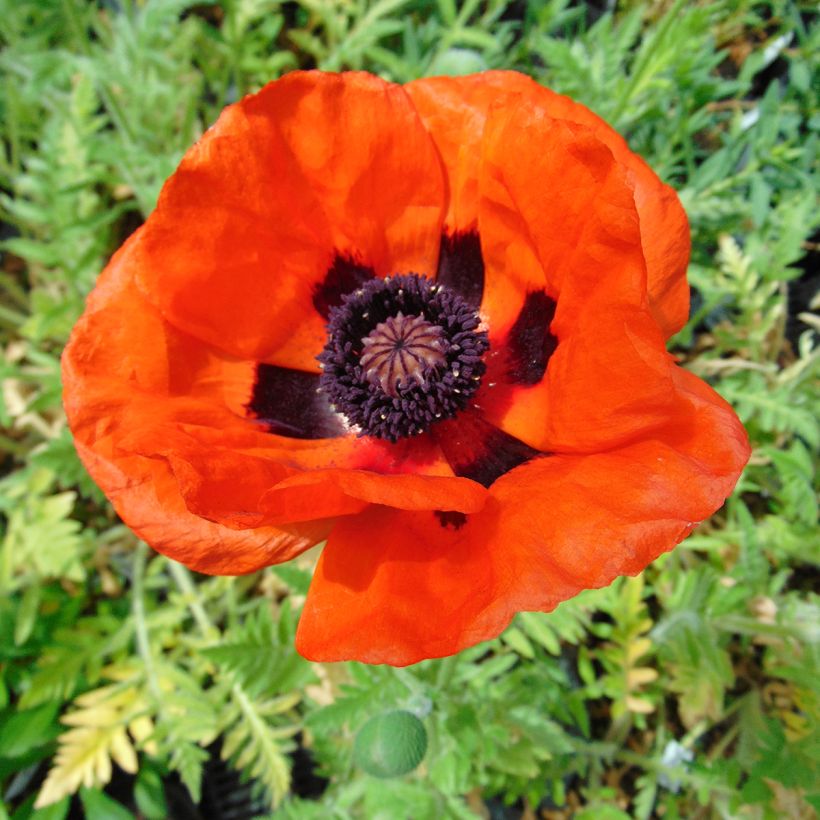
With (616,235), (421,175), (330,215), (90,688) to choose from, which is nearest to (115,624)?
(90,688)

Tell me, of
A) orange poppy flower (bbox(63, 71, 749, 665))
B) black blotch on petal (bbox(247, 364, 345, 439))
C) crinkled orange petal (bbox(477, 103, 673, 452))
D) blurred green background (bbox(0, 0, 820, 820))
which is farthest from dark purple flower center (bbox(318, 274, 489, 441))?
blurred green background (bbox(0, 0, 820, 820))

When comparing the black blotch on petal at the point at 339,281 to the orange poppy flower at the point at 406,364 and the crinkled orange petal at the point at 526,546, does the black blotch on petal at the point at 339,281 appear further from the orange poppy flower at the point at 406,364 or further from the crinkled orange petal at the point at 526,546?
the crinkled orange petal at the point at 526,546

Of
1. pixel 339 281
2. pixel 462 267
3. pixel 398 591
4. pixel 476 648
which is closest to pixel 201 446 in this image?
pixel 398 591

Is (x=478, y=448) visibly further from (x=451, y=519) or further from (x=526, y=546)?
(x=526, y=546)

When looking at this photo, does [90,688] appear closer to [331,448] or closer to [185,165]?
[331,448]

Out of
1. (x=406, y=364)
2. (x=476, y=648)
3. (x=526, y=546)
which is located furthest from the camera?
(x=476, y=648)

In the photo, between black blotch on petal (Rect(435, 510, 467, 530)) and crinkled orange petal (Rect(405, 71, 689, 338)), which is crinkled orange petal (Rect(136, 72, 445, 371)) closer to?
crinkled orange petal (Rect(405, 71, 689, 338))
